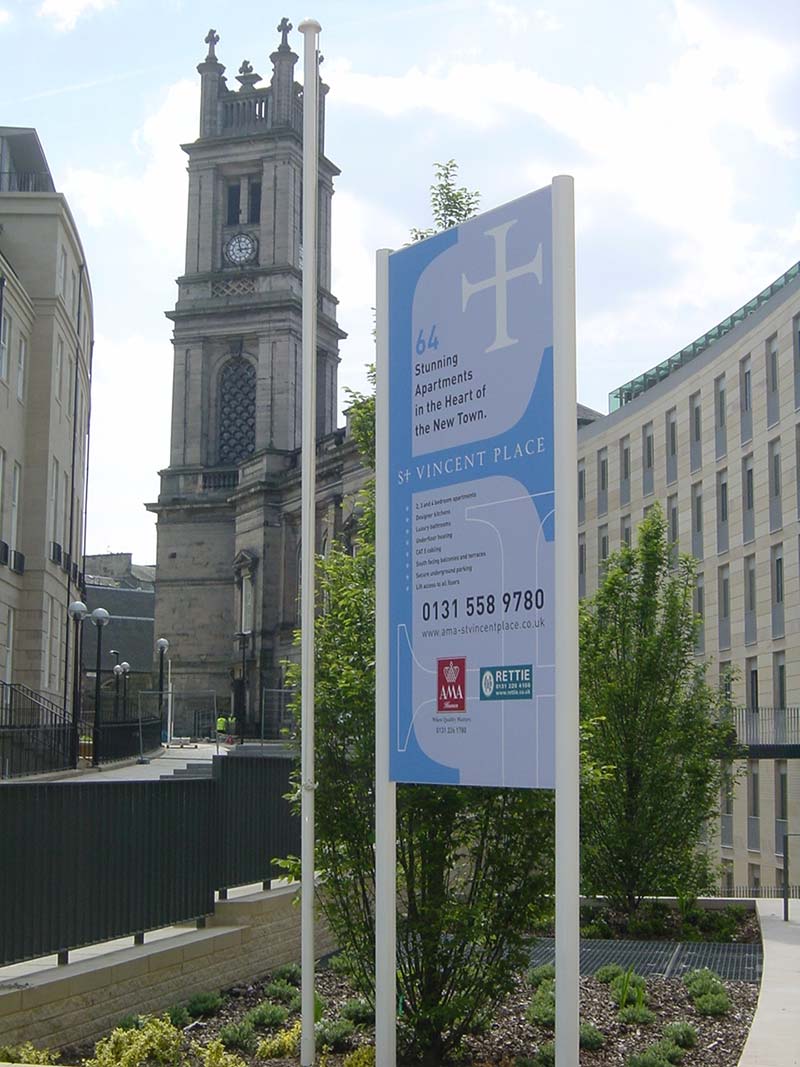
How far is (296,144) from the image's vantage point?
9406cm

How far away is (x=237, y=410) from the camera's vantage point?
304 feet

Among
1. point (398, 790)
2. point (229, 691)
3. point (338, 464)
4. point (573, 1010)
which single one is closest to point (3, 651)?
point (398, 790)

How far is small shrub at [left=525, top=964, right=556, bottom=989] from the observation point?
12.7m

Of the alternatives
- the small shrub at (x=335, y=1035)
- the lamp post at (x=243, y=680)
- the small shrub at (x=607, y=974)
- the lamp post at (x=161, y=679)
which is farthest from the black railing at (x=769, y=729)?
the lamp post at (x=243, y=680)

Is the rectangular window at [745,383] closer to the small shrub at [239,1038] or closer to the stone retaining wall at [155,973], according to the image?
the stone retaining wall at [155,973]

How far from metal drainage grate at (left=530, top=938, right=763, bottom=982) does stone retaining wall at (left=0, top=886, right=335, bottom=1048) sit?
2604 mm

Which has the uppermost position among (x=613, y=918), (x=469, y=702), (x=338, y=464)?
(x=338, y=464)

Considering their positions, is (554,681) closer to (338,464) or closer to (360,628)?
(360,628)

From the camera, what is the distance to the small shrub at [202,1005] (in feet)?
39.8

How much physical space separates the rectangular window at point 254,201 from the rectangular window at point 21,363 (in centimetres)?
5931

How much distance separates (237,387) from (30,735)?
63192 mm

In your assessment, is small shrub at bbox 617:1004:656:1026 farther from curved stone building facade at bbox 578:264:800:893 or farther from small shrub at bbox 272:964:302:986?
curved stone building facade at bbox 578:264:800:893

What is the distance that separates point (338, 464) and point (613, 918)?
62.5m

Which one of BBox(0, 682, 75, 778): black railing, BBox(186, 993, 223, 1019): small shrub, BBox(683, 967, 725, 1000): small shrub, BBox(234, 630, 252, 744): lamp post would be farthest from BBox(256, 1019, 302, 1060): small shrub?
BBox(234, 630, 252, 744): lamp post
